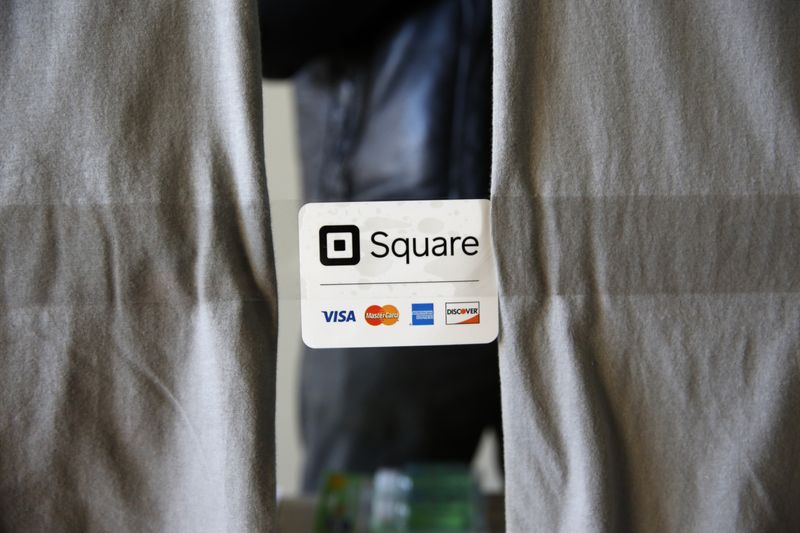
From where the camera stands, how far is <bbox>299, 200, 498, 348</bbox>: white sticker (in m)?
0.53

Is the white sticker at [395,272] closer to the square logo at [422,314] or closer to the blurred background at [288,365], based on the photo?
the square logo at [422,314]

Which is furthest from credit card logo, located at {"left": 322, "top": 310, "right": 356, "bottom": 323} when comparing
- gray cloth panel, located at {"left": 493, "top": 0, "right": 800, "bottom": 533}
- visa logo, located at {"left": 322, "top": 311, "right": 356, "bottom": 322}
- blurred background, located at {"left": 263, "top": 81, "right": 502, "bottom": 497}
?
blurred background, located at {"left": 263, "top": 81, "right": 502, "bottom": 497}

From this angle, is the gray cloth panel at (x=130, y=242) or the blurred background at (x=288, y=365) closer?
the gray cloth panel at (x=130, y=242)

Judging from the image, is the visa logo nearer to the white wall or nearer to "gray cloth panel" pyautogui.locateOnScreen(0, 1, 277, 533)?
"gray cloth panel" pyautogui.locateOnScreen(0, 1, 277, 533)

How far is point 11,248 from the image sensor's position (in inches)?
20.7

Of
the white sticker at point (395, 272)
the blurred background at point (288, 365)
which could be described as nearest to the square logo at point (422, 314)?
the white sticker at point (395, 272)

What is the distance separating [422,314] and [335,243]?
87 mm

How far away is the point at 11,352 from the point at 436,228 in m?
0.34

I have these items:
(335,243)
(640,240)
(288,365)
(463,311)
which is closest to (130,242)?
(335,243)

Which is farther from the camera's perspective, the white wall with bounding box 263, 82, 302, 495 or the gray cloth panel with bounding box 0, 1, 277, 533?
the white wall with bounding box 263, 82, 302, 495

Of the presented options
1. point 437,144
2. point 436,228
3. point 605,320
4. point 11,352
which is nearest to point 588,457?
point 605,320

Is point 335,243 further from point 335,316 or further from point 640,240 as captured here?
point 640,240

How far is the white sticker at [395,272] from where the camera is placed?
0.53 meters

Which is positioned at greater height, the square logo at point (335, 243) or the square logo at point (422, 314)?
the square logo at point (335, 243)
